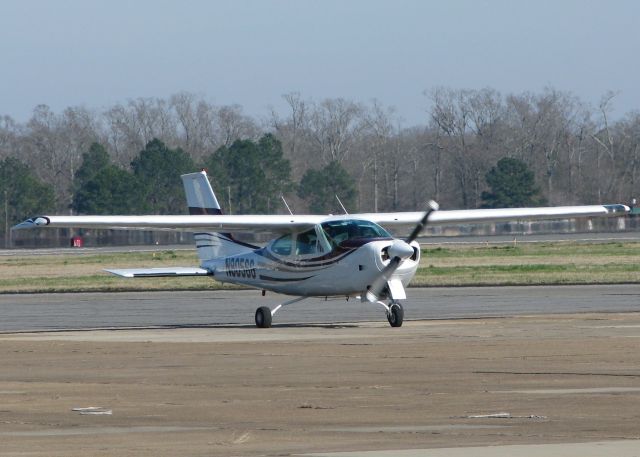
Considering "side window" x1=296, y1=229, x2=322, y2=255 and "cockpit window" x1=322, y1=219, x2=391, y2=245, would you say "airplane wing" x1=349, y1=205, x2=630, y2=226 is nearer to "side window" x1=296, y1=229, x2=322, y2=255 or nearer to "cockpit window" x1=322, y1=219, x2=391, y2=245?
"side window" x1=296, y1=229, x2=322, y2=255

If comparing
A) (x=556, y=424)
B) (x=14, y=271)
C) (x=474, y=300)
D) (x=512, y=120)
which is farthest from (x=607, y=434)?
(x=512, y=120)

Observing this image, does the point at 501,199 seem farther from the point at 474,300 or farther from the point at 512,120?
the point at 474,300

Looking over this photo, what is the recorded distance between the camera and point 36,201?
128625 mm

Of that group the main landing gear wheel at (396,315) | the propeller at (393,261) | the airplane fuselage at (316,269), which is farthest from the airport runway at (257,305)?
A: the main landing gear wheel at (396,315)

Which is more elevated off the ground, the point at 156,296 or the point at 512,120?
the point at 512,120

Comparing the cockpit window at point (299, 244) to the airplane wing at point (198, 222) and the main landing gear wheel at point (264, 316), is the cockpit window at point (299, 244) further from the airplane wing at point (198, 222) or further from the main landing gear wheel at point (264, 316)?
the main landing gear wheel at point (264, 316)

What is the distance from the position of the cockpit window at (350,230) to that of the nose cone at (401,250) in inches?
30.6

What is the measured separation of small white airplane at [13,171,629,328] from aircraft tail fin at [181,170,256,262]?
21 mm

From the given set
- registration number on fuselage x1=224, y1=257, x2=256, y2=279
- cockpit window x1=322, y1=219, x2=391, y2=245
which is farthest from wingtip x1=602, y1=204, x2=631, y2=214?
registration number on fuselage x1=224, y1=257, x2=256, y2=279

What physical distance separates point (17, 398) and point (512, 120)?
464 ft

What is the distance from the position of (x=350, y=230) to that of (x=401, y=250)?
1.70 metres

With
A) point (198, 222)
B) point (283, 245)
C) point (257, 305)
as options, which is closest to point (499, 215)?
point (283, 245)

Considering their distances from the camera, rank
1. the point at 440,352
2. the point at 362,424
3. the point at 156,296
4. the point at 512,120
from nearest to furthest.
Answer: the point at 362,424
the point at 440,352
the point at 156,296
the point at 512,120

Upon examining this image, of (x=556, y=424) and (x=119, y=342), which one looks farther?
(x=119, y=342)
